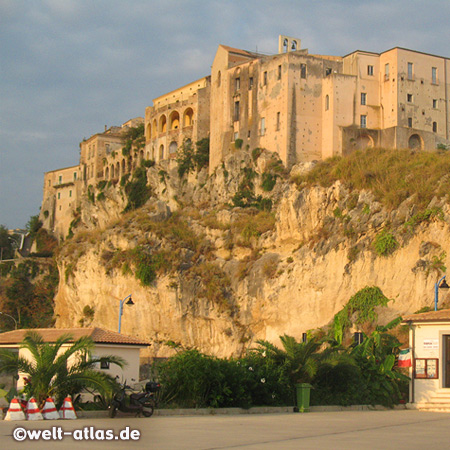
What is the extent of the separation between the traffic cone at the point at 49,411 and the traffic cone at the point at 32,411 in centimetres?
19

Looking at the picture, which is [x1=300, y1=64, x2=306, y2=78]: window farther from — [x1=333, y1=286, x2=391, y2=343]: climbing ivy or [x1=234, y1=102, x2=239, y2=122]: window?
[x1=333, y1=286, x2=391, y2=343]: climbing ivy

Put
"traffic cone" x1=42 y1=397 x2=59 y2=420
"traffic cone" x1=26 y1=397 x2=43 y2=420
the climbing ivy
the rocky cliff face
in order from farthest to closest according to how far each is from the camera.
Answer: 1. the rocky cliff face
2. the climbing ivy
3. "traffic cone" x1=42 y1=397 x2=59 y2=420
4. "traffic cone" x1=26 y1=397 x2=43 y2=420

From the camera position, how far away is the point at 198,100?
76750 millimetres

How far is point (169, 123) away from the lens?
8131 cm

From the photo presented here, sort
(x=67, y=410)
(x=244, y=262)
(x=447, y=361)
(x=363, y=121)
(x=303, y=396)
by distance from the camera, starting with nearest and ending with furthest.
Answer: (x=67, y=410) < (x=303, y=396) < (x=447, y=361) < (x=244, y=262) < (x=363, y=121)

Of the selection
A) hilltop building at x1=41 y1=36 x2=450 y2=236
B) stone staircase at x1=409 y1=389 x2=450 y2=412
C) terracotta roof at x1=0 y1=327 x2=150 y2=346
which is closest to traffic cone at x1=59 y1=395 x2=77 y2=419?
terracotta roof at x1=0 y1=327 x2=150 y2=346

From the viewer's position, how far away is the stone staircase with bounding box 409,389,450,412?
1012 inches

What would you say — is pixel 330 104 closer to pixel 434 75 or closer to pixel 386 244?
pixel 434 75

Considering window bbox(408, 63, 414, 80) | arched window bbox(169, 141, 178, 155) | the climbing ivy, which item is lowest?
the climbing ivy

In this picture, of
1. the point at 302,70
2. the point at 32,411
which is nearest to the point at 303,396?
the point at 32,411

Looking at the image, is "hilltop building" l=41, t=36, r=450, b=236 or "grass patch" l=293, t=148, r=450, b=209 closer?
"grass patch" l=293, t=148, r=450, b=209

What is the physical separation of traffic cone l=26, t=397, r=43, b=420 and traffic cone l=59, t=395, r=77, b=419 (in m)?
0.63

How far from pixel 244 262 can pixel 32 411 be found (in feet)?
125

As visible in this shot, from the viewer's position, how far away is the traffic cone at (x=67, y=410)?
19.5 meters
